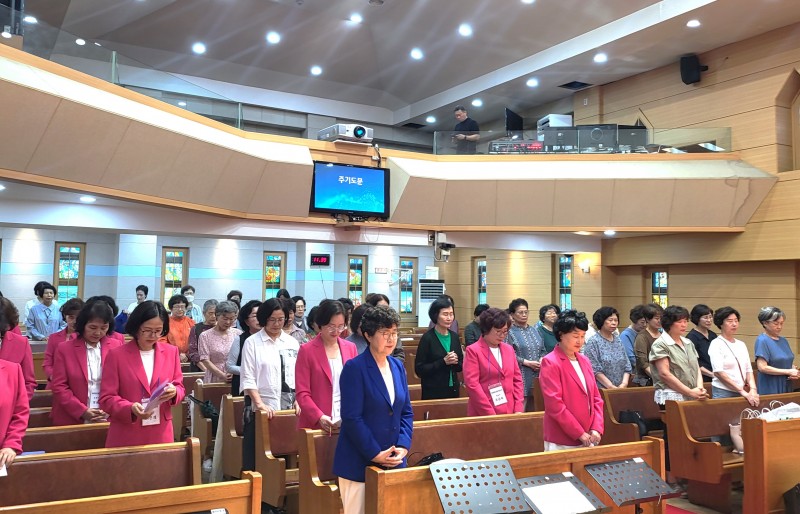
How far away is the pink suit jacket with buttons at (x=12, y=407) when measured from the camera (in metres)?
2.79

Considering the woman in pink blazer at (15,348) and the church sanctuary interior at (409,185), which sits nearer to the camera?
the woman in pink blazer at (15,348)

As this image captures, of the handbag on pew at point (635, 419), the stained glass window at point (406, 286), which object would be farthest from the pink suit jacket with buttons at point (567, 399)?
the stained glass window at point (406, 286)

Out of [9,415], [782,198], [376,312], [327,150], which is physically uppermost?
[327,150]

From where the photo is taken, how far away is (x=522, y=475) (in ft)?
10.3

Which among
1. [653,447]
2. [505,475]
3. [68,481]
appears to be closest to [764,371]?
[653,447]

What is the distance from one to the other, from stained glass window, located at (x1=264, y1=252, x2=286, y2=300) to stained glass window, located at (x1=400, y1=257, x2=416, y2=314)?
294 centimetres

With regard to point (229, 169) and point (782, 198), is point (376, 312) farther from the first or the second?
point (782, 198)

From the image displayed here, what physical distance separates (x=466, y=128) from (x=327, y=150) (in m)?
2.69

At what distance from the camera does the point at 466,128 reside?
11.0 metres

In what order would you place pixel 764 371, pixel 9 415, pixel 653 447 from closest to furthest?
pixel 9 415, pixel 653 447, pixel 764 371

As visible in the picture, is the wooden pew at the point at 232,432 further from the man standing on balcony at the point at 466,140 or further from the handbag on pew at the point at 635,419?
the man standing on balcony at the point at 466,140

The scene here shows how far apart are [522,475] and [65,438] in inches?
99.6

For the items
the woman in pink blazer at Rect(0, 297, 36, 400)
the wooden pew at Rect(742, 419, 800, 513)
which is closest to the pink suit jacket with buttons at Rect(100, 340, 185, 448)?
the woman in pink blazer at Rect(0, 297, 36, 400)

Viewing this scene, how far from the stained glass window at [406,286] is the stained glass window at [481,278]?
5.43 ft
